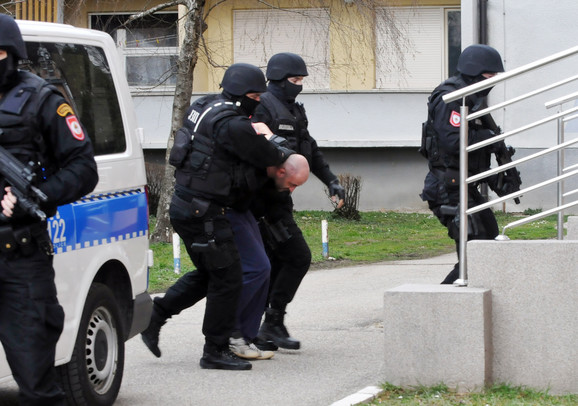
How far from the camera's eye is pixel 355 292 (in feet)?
33.4

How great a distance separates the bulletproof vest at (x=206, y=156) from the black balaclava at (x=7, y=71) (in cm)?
223

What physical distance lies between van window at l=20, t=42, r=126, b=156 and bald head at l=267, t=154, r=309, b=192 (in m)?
1.16

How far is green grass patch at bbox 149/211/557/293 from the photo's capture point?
42.2 ft

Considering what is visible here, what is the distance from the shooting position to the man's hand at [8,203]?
13.1 feet

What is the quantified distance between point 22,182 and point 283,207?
330cm

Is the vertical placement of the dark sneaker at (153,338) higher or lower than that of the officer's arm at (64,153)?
lower

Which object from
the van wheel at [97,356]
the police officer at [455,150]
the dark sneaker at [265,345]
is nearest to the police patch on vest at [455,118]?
the police officer at [455,150]

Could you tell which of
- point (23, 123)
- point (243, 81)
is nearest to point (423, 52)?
point (243, 81)

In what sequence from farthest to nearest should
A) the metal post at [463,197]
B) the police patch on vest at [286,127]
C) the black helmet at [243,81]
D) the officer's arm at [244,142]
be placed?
the police patch on vest at [286,127] < the black helmet at [243,81] < the officer's arm at [244,142] < the metal post at [463,197]

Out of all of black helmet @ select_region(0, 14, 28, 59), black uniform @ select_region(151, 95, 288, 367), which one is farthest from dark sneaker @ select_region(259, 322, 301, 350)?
black helmet @ select_region(0, 14, 28, 59)

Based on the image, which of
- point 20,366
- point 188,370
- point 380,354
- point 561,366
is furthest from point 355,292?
point 20,366

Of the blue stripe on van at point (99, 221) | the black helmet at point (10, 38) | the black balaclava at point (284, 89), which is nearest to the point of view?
the black helmet at point (10, 38)

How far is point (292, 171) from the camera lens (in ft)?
21.7

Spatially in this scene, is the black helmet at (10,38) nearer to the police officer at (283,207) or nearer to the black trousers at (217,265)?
the black trousers at (217,265)
